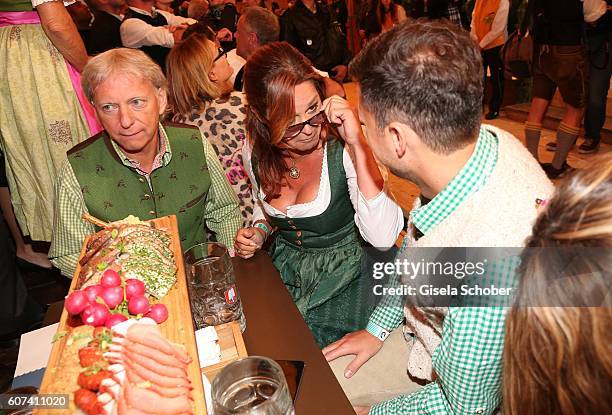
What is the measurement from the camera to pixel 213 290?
122 centimetres

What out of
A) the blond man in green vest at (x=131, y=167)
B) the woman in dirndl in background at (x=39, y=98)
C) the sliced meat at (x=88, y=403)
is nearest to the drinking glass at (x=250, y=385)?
the sliced meat at (x=88, y=403)

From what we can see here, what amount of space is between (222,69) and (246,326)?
6.62ft

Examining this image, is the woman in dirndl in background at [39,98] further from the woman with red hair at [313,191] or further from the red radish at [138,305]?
the red radish at [138,305]

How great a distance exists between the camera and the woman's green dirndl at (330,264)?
1.82 metres

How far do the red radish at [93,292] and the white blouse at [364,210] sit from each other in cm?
93

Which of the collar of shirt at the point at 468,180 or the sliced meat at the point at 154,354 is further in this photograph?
the collar of shirt at the point at 468,180

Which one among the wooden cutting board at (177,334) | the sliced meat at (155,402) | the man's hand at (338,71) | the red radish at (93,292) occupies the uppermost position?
the red radish at (93,292)

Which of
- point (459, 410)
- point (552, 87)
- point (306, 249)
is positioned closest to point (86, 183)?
point (306, 249)

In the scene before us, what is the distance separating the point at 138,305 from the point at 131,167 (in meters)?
1.01

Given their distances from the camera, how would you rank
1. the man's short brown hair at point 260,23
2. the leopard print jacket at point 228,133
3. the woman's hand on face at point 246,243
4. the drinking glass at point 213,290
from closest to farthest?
the drinking glass at point 213,290 → the woman's hand on face at point 246,243 → the leopard print jacket at point 228,133 → the man's short brown hair at point 260,23

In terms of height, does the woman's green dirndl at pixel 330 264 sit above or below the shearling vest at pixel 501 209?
below

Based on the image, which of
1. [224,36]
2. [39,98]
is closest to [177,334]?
[39,98]

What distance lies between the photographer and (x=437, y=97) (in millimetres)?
1083

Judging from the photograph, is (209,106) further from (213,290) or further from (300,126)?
(213,290)
